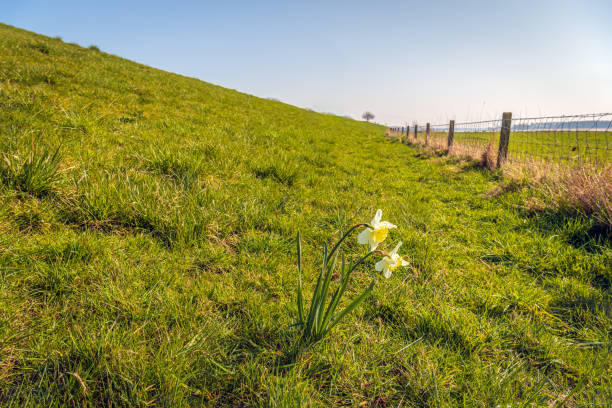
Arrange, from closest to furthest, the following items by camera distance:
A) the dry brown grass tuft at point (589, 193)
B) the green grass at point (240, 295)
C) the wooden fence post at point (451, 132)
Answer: the green grass at point (240, 295) → the dry brown grass tuft at point (589, 193) → the wooden fence post at point (451, 132)

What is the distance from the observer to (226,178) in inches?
140

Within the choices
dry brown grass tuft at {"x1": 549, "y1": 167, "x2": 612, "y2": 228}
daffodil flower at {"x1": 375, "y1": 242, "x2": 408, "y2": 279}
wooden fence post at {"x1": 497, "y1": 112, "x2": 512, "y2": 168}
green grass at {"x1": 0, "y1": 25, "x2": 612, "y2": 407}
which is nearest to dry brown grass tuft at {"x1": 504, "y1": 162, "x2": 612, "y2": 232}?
dry brown grass tuft at {"x1": 549, "y1": 167, "x2": 612, "y2": 228}

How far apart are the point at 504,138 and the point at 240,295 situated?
7579mm

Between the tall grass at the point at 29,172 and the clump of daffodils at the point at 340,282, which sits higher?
the tall grass at the point at 29,172

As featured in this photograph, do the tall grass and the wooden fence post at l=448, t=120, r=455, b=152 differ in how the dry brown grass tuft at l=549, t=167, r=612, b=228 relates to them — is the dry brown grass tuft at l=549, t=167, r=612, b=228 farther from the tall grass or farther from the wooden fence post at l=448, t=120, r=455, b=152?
the wooden fence post at l=448, t=120, r=455, b=152

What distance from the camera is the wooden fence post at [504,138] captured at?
20.6ft

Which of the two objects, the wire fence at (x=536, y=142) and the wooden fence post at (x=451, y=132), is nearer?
the wire fence at (x=536, y=142)

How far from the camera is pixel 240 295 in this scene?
5.66 feet

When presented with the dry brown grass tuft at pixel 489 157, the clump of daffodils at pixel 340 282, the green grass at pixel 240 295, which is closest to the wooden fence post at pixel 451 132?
the dry brown grass tuft at pixel 489 157

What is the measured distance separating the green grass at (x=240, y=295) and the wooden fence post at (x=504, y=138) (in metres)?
3.38

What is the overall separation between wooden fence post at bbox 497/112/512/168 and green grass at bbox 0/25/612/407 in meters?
3.38

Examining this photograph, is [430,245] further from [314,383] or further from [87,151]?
[87,151]

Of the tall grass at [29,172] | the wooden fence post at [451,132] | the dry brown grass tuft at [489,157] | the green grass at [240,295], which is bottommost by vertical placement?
the green grass at [240,295]

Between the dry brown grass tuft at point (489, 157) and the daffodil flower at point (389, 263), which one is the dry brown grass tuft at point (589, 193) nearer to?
the dry brown grass tuft at point (489, 157)
